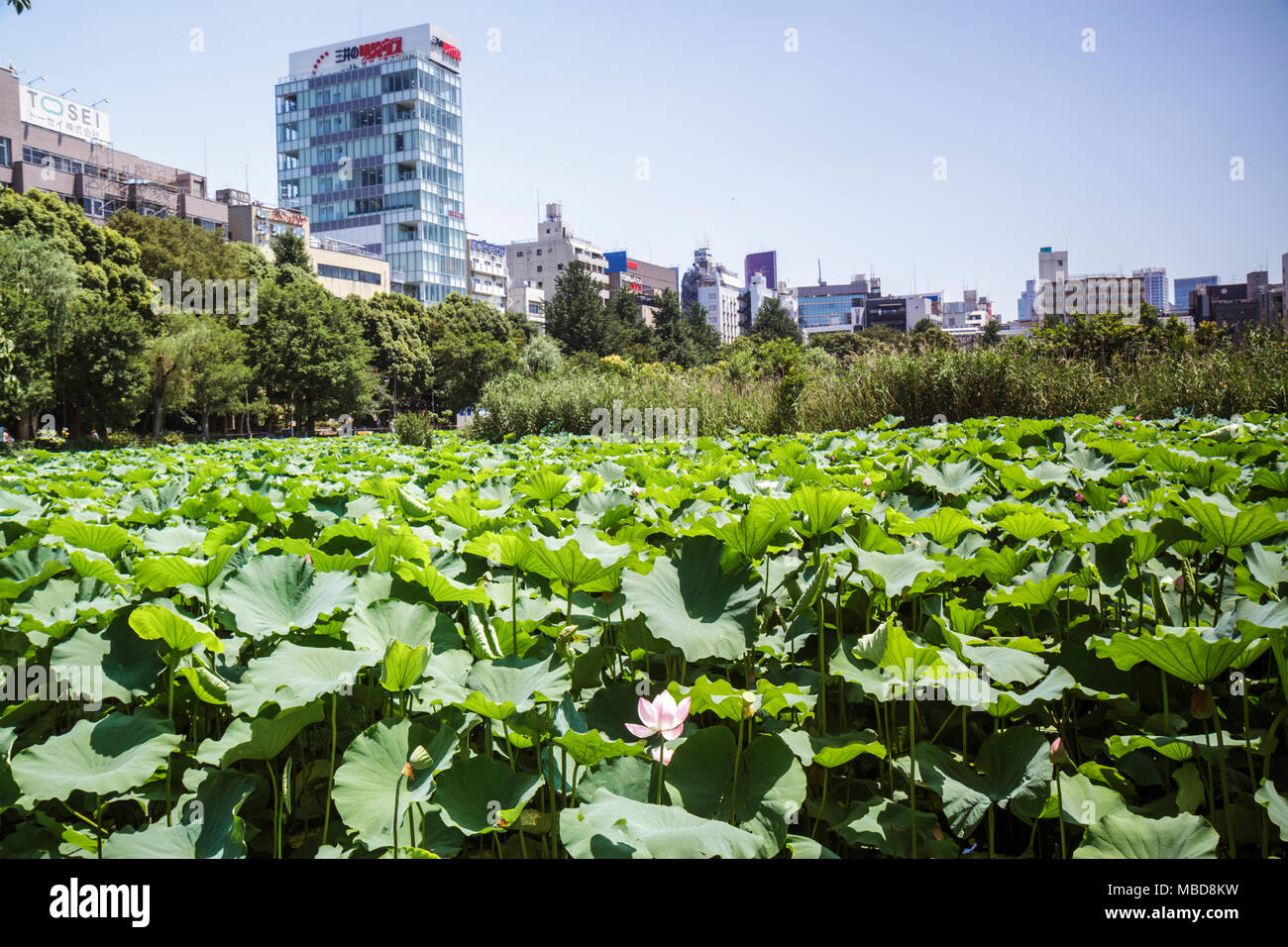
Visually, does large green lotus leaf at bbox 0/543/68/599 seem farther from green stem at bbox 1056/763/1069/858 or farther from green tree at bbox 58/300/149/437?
green tree at bbox 58/300/149/437

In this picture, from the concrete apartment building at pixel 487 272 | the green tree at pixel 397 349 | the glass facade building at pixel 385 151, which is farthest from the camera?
the concrete apartment building at pixel 487 272

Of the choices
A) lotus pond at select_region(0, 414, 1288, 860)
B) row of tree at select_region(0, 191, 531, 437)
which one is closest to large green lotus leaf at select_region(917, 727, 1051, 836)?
lotus pond at select_region(0, 414, 1288, 860)

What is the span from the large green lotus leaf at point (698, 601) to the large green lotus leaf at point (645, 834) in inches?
10.0

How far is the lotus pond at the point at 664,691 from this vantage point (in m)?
1.10

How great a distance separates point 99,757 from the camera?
1.21 m

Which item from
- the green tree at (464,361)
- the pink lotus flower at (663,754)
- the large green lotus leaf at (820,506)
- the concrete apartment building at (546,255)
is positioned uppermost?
the concrete apartment building at (546,255)

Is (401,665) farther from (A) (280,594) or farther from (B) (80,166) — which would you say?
(B) (80,166)

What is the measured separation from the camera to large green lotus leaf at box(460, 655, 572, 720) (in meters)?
1.13

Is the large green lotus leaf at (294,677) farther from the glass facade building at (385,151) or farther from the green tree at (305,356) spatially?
the glass facade building at (385,151)

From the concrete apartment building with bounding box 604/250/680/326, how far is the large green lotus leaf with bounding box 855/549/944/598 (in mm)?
107201

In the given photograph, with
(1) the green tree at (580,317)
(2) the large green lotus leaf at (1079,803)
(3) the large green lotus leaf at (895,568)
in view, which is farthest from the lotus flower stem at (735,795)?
(1) the green tree at (580,317)

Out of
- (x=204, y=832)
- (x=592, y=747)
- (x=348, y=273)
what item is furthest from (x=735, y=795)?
(x=348, y=273)
